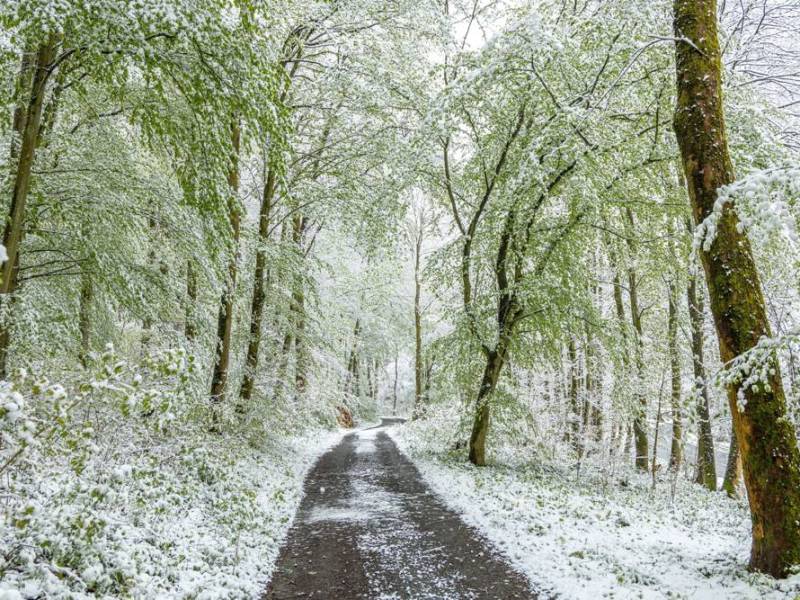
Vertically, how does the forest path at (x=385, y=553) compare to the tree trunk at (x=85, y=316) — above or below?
below

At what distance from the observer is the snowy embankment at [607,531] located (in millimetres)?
5109

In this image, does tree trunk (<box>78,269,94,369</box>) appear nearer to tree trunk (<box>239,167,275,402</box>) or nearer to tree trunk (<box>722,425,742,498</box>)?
tree trunk (<box>239,167,275,402</box>)

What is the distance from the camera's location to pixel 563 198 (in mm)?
11648

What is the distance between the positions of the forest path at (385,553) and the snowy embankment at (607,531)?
38 centimetres

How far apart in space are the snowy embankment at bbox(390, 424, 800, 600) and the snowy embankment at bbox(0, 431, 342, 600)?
318 centimetres

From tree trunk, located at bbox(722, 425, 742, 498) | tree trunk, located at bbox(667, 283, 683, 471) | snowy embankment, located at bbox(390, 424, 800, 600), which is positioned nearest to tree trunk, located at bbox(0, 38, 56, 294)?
snowy embankment, located at bbox(390, 424, 800, 600)

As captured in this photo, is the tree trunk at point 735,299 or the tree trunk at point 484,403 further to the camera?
the tree trunk at point 484,403

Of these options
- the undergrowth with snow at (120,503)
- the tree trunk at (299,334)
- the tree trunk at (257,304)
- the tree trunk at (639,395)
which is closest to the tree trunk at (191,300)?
the undergrowth with snow at (120,503)

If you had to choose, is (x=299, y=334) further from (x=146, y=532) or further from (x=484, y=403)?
(x=146, y=532)

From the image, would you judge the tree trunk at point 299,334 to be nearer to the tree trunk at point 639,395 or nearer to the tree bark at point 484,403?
the tree bark at point 484,403

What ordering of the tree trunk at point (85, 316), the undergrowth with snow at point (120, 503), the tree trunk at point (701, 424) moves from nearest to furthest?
the undergrowth with snow at point (120, 503) < the tree trunk at point (85, 316) < the tree trunk at point (701, 424)

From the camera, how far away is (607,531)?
23.4 ft

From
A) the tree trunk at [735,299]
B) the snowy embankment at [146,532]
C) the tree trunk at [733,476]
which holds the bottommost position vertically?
the tree trunk at [733,476]

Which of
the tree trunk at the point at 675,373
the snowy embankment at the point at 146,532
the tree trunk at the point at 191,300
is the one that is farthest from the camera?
the tree trunk at the point at 675,373
